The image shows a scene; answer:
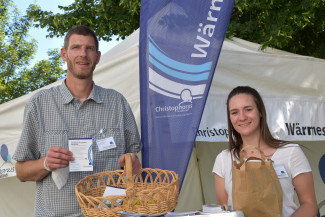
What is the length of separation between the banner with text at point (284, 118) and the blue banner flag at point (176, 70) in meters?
0.79

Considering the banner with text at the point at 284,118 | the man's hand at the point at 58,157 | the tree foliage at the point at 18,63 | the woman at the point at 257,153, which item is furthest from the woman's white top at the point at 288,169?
the tree foliage at the point at 18,63

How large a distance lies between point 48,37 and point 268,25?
14.3 feet

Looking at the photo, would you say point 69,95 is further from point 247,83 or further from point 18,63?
point 18,63

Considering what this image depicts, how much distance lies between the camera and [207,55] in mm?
2699

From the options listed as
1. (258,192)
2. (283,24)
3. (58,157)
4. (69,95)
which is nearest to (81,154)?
(58,157)

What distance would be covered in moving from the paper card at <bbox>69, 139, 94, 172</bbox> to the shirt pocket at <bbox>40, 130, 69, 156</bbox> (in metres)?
0.23

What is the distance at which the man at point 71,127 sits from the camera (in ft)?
7.25

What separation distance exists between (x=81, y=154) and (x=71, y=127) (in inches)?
11.4

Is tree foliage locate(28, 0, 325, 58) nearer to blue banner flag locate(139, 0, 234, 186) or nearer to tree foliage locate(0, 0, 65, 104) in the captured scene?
blue banner flag locate(139, 0, 234, 186)

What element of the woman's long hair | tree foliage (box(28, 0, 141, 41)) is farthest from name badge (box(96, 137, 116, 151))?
tree foliage (box(28, 0, 141, 41))

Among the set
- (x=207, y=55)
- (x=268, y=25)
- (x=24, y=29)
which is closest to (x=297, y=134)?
(x=207, y=55)

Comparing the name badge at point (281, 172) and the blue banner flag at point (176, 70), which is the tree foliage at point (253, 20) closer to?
the blue banner flag at point (176, 70)

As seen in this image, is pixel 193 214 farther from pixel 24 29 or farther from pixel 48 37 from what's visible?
pixel 24 29

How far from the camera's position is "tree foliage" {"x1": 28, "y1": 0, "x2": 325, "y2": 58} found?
5.07m
